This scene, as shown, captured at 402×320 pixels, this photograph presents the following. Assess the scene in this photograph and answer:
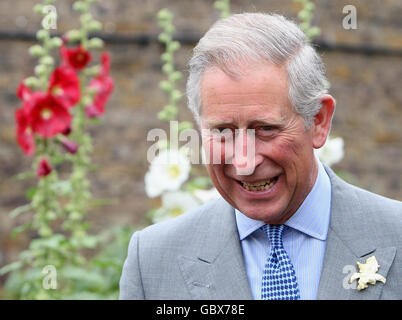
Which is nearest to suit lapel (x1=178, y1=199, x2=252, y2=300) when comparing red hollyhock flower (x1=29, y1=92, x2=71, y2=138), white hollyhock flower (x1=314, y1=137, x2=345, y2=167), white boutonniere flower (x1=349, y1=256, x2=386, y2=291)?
white boutonniere flower (x1=349, y1=256, x2=386, y2=291)

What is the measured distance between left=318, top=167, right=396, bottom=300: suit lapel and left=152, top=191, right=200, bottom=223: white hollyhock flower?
5.42 ft

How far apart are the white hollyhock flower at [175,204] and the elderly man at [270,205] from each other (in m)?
1.53

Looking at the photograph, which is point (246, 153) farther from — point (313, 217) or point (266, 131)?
point (313, 217)

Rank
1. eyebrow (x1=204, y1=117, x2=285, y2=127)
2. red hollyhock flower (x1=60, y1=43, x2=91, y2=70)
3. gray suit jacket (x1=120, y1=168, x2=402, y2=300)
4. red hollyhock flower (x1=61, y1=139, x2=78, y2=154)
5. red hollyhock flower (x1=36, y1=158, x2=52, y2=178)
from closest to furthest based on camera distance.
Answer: eyebrow (x1=204, y1=117, x2=285, y2=127), gray suit jacket (x1=120, y1=168, x2=402, y2=300), red hollyhock flower (x1=36, y1=158, x2=52, y2=178), red hollyhock flower (x1=61, y1=139, x2=78, y2=154), red hollyhock flower (x1=60, y1=43, x2=91, y2=70)

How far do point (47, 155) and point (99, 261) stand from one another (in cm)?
62

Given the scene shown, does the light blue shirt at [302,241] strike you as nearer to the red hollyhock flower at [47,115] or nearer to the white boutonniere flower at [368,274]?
the white boutonniere flower at [368,274]

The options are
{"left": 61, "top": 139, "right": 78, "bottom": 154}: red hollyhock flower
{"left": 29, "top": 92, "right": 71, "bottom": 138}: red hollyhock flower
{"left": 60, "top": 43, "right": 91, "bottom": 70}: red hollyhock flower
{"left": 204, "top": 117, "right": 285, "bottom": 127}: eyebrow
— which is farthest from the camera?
{"left": 60, "top": 43, "right": 91, "bottom": 70}: red hollyhock flower

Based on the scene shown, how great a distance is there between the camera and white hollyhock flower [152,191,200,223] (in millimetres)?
4062

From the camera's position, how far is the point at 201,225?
2559 millimetres

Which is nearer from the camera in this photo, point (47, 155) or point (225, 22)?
point (225, 22)

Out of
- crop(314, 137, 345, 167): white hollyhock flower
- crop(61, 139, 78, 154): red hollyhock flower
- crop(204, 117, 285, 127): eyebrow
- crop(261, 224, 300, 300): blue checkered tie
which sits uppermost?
crop(204, 117, 285, 127): eyebrow

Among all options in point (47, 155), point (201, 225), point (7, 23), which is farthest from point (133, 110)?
point (201, 225)

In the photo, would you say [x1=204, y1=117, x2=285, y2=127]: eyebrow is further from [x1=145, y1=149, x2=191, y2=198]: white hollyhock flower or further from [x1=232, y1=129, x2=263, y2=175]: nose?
[x1=145, y1=149, x2=191, y2=198]: white hollyhock flower

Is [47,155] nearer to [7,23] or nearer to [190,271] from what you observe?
[190,271]
